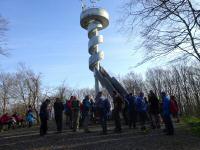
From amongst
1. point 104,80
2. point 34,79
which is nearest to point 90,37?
point 104,80

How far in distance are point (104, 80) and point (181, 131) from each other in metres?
16.8

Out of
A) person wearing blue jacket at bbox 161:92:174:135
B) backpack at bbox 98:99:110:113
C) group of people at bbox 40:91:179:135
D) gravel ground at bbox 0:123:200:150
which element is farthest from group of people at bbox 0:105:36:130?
person wearing blue jacket at bbox 161:92:174:135

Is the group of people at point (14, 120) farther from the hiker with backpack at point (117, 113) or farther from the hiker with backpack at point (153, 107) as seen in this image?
the hiker with backpack at point (153, 107)

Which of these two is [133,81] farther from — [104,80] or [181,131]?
[181,131]

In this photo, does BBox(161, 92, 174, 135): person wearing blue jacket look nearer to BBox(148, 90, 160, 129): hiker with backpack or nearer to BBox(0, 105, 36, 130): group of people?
BBox(148, 90, 160, 129): hiker with backpack

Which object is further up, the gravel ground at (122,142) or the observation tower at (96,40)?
the observation tower at (96,40)

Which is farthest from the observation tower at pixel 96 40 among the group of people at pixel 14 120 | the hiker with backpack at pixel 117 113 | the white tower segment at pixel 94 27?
the hiker with backpack at pixel 117 113

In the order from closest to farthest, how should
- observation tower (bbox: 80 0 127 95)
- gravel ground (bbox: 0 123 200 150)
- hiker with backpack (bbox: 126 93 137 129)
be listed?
gravel ground (bbox: 0 123 200 150) < hiker with backpack (bbox: 126 93 137 129) < observation tower (bbox: 80 0 127 95)

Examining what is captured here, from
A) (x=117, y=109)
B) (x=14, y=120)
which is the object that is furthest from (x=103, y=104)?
(x=14, y=120)

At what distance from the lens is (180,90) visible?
196 feet

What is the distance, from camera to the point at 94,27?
34906 mm

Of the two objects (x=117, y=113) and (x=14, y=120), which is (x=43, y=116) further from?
(x=14, y=120)

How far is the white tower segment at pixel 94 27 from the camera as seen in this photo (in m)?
32.5

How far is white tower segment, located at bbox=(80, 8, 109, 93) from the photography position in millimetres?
32531
